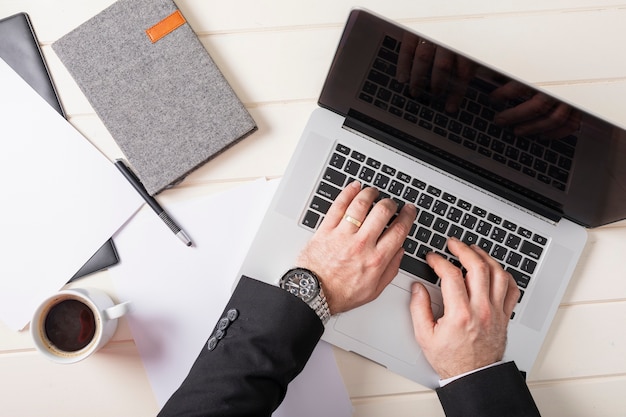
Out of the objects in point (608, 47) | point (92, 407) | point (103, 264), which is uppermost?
point (608, 47)

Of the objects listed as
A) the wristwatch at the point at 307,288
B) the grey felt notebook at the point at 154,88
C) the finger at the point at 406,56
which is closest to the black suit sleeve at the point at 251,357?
the wristwatch at the point at 307,288

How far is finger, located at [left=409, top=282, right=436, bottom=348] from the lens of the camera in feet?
2.46

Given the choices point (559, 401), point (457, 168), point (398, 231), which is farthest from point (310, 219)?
point (559, 401)

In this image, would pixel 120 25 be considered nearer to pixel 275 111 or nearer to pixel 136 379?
pixel 275 111

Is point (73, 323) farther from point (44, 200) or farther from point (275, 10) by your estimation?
point (275, 10)

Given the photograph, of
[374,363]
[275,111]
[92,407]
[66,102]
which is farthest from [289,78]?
[92,407]

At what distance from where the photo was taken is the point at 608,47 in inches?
33.9

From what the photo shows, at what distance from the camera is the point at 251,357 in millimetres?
677

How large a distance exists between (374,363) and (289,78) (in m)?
0.48

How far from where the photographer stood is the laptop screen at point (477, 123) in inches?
23.0

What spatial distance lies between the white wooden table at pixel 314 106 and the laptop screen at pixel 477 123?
0.11 meters

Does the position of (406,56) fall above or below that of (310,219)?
above

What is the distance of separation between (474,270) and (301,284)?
26 cm

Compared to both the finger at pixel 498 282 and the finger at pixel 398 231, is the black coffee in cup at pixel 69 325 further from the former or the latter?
the finger at pixel 498 282
